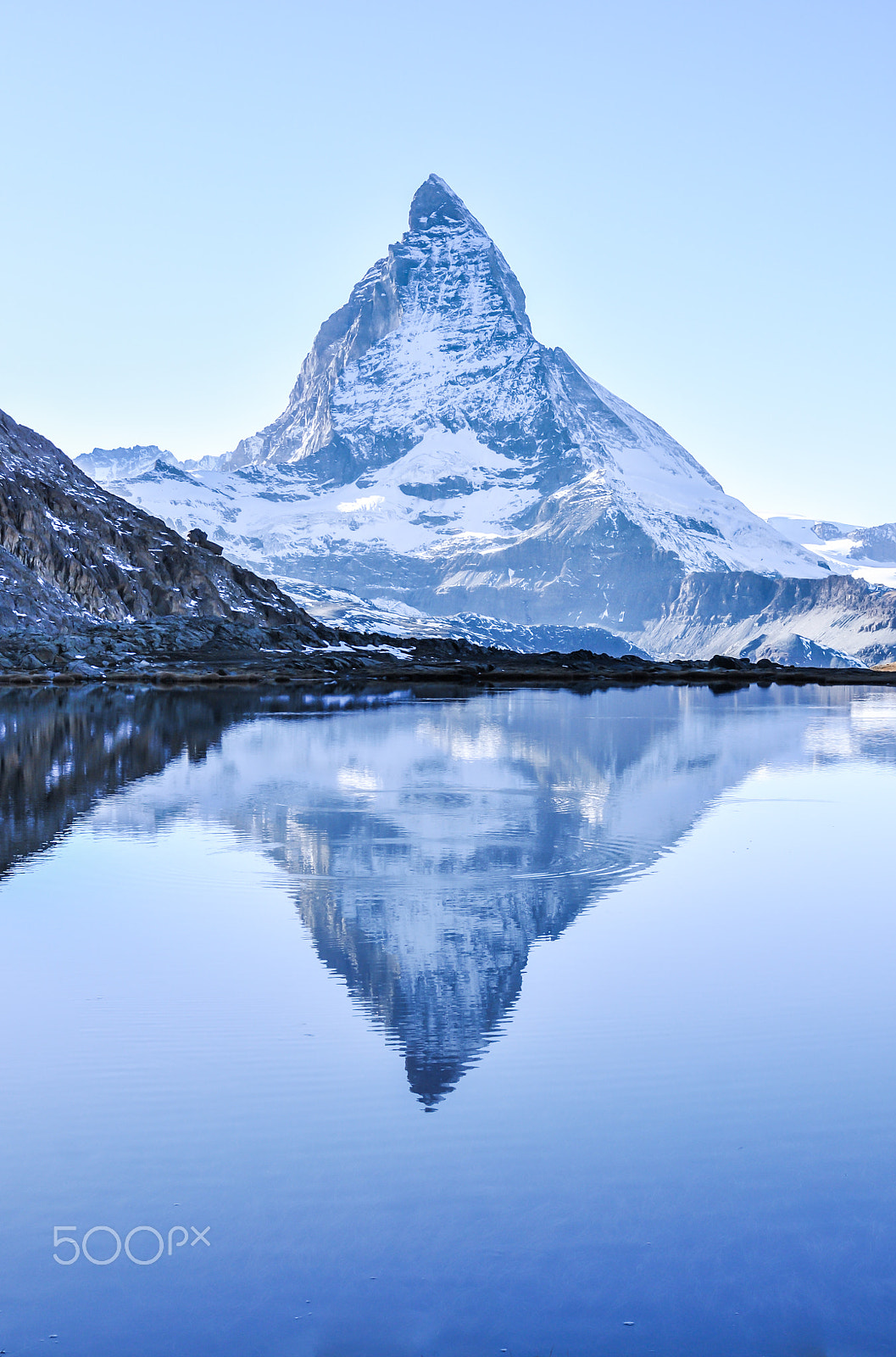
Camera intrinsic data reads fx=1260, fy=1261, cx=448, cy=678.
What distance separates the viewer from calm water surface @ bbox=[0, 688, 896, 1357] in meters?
8.12

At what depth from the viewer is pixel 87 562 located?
148 meters

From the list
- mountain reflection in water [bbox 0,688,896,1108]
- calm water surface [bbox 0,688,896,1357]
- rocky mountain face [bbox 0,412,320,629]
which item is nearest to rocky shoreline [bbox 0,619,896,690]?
rocky mountain face [bbox 0,412,320,629]

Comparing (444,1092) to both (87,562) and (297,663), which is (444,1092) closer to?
(297,663)

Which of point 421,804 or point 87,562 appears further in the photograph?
point 87,562

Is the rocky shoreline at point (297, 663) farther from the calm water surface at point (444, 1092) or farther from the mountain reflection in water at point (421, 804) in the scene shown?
the calm water surface at point (444, 1092)

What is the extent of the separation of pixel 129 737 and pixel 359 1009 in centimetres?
3846

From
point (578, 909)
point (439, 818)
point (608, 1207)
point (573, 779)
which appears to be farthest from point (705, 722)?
point (608, 1207)

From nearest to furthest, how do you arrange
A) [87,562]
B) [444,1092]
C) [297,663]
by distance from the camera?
[444,1092] < [297,663] < [87,562]

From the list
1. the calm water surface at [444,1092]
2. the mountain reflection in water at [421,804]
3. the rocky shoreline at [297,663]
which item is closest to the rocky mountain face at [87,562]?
the rocky shoreline at [297,663]

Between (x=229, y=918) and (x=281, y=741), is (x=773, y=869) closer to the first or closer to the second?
(x=229, y=918)

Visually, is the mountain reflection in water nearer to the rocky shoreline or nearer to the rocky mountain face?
the rocky shoreline

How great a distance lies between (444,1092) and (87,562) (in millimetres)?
143601

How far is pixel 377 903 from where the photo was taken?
66.3 ft

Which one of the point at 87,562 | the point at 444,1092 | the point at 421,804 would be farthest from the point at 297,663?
the point at 444,1092
